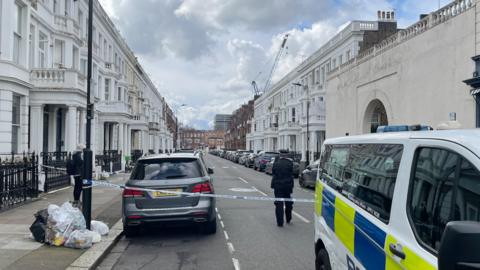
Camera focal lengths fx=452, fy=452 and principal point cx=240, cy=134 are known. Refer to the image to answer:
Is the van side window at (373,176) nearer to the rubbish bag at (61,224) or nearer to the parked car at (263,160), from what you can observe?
the rubbish bag at (61,224)

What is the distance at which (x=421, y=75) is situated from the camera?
20.0 meters

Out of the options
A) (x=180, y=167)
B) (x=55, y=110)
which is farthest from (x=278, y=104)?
(x=180, y=167)

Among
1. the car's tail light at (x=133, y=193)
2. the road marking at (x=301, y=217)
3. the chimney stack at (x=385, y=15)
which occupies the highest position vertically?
the chimney stack at (x=385, y=15)

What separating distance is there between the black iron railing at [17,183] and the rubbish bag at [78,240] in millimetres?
4935

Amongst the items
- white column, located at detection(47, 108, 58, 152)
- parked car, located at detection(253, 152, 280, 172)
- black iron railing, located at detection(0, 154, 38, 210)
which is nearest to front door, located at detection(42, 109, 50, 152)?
white column, located at detection(47, 108, 58, 152)

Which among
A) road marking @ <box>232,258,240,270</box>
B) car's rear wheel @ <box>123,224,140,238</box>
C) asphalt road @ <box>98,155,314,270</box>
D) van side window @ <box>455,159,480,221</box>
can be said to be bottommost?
asphalt road @ <box>98,155,314,270</box>

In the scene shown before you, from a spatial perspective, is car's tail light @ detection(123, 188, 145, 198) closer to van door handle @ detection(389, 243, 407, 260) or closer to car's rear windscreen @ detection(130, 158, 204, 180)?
car's rear windscreen @ detection(130, 158, 204, 180)

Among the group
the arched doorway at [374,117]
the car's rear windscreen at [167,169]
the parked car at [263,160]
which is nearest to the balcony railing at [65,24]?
the parked car at [263,160]

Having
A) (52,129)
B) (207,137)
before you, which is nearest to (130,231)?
(52,129)

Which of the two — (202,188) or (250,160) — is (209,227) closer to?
(202,188)

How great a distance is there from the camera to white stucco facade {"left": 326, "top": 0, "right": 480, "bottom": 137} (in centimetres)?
1631

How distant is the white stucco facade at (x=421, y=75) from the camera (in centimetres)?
1631

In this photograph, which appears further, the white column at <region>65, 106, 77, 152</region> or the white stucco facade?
the white column at <region>65, 106, 77, 152</region>

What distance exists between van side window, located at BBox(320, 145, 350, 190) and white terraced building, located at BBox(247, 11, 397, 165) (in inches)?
1291
